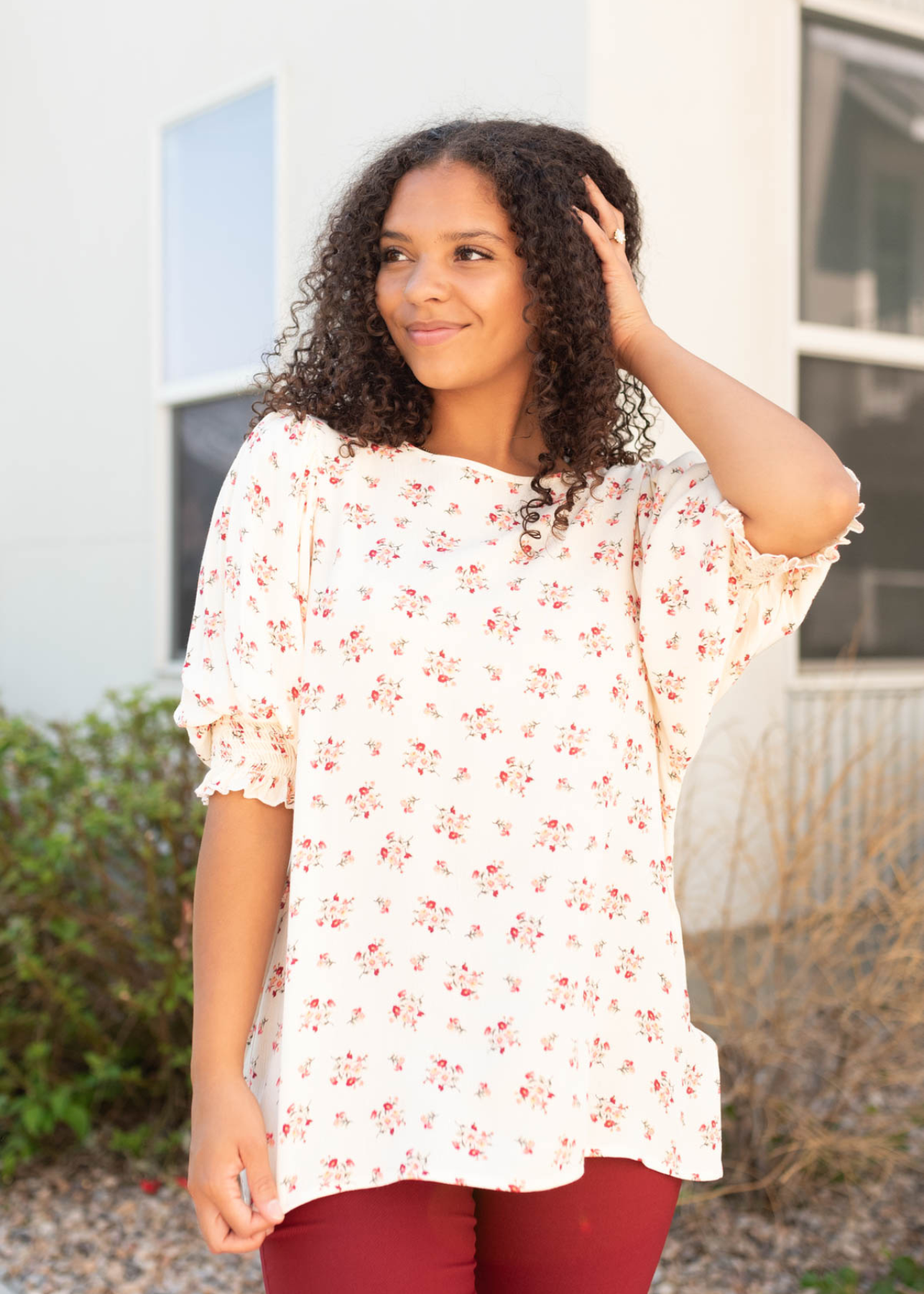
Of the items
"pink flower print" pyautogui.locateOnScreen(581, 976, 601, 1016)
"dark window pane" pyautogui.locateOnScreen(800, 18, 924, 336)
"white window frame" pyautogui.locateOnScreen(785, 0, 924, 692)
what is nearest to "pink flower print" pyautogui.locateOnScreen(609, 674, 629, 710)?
"pink flower print" pyautogui.locateOnScreen(581, 976, 601, 1016)

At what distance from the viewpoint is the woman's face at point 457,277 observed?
61.0 inches

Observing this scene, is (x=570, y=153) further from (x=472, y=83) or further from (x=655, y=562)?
(x=472, y=83)

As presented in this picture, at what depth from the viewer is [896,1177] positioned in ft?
10.7

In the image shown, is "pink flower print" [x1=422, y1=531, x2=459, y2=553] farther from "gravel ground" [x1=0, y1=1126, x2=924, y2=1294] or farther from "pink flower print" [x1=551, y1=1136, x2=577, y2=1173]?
"gravel ground" [x1=0, y1=1126, x2=924, y2=1294]

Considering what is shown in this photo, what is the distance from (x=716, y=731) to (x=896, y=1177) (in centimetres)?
122

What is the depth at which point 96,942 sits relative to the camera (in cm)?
348

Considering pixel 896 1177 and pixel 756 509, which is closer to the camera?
pixel 756 509

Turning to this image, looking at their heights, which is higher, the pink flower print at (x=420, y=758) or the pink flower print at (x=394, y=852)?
the pink flower print at (x=420, y=758)

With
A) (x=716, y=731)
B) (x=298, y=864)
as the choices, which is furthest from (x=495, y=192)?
(x=716, y=731)

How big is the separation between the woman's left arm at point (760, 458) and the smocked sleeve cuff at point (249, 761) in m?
0.59

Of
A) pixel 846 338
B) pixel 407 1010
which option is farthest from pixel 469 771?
pixel 846 338

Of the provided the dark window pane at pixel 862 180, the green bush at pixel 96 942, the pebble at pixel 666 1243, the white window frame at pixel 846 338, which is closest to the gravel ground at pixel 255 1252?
the pebble at pixel 666 1243

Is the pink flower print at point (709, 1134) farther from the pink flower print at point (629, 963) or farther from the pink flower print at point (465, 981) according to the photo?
the pink flower print at point (465, 981)

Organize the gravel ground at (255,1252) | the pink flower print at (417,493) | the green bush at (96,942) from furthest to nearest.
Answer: the green bush at (96,942)
the gravel ground at (255,1252)
the pink flower print at (417,493)
